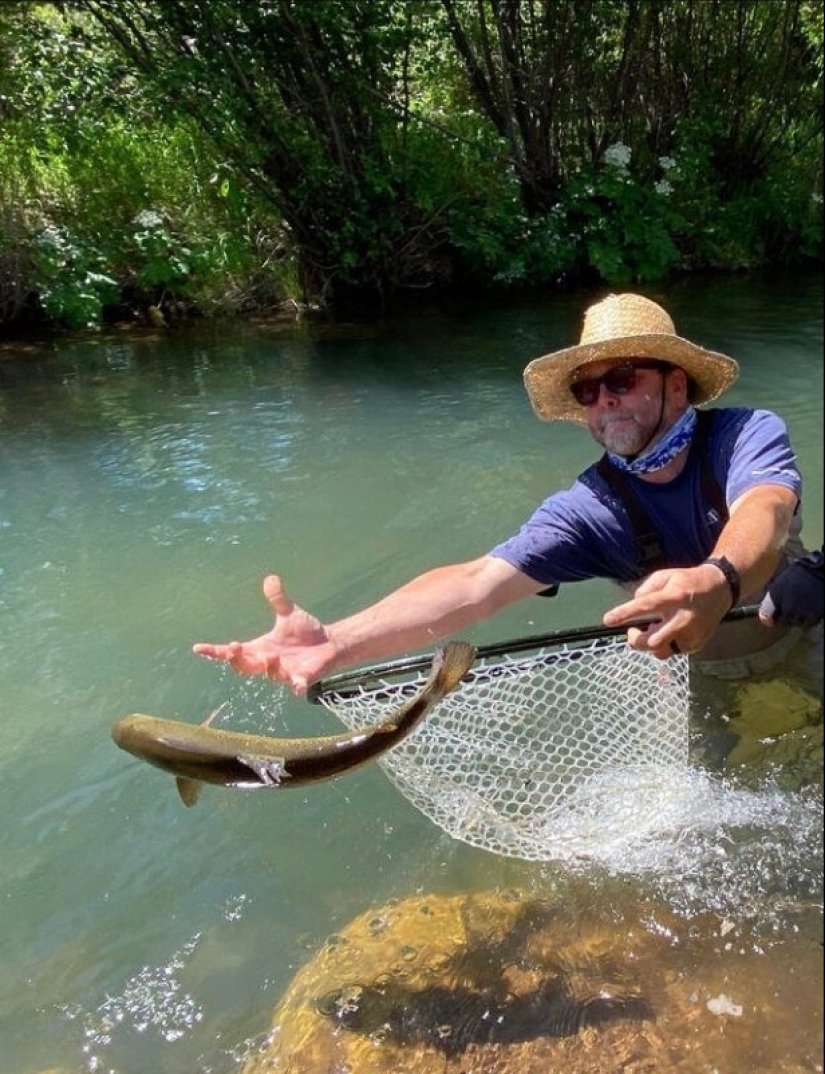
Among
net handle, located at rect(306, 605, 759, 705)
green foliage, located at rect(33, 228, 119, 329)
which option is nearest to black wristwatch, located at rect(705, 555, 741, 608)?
net handle, located at rect(306, 605, 759, 705)

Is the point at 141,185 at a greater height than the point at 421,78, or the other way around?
the point at 421,78

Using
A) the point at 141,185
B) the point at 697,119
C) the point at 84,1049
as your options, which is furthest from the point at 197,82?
the point at 84,1049

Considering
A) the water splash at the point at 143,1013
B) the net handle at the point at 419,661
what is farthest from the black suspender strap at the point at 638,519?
the water splash at the point at 143,1013

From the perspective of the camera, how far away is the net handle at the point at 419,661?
288 centimetres

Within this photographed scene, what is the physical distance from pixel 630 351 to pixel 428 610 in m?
1.22

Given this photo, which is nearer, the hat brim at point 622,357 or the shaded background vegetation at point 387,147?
the hat brim at point 622,357

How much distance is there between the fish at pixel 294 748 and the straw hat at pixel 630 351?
1.41m

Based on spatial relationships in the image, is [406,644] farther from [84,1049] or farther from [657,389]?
[84,1049]

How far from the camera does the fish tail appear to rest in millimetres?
2562

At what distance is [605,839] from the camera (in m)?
3.54

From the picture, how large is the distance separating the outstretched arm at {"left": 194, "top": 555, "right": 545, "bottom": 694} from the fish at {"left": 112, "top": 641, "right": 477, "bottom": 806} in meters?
0.26

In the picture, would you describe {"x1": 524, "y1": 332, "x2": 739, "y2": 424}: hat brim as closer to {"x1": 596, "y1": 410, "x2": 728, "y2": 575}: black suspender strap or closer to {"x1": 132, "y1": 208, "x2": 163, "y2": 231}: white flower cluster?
{"x1": 596, "y1": 410, "x2": 728, "y2": 575}: black suspender strap

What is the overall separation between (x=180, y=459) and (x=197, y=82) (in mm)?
7382

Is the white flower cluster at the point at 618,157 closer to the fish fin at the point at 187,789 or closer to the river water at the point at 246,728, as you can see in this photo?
the river water at the point at 246,728
